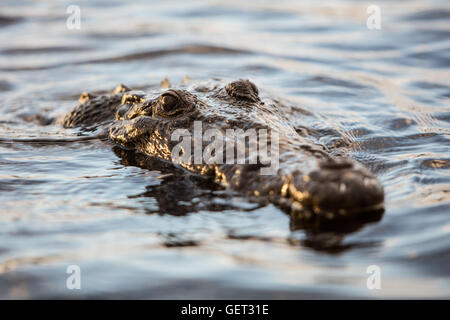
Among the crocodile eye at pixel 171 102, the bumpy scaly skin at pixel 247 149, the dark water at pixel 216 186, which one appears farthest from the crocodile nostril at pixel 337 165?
the crocodile eye at pixel 171 102

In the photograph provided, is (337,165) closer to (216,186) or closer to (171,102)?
(216,186)

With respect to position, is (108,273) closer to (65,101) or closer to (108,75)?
(65,101)

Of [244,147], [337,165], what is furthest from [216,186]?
[337,165]

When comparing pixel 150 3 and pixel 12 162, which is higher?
pixel 150 3

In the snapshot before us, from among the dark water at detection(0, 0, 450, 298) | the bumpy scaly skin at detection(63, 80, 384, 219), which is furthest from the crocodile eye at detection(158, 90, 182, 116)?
the dark water at detection(0, 0, 450, 298)

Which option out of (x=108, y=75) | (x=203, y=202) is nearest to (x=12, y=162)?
(x=203, y=202)

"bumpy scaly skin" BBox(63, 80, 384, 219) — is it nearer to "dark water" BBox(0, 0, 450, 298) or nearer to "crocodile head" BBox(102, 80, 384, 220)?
"crocodile head" BBox(102, 80, 384, 220)
